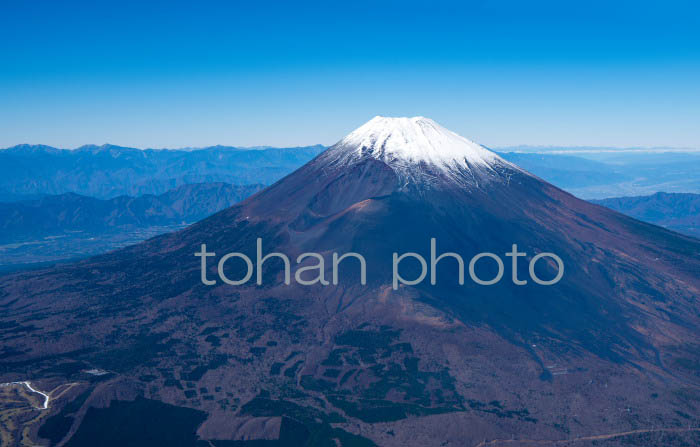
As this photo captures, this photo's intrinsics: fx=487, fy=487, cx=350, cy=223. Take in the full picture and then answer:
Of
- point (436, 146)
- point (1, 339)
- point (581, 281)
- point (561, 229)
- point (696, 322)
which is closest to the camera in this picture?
point (1, 339)

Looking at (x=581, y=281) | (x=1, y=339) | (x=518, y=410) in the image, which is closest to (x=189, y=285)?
(x=1, y=339)

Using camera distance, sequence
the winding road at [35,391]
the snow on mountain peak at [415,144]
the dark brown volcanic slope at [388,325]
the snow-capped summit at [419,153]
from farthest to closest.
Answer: the snow on mountain peak at [415,144], the snow-capped summit at [419,153], the winding road at [35,391], the dark brown volcanic slope at [388,325]

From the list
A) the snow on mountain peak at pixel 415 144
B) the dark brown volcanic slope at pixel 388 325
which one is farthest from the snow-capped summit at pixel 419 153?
the dark brown volcanic slope at pixel 388 325

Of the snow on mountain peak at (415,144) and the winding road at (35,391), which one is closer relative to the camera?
the winding road at (35,391)

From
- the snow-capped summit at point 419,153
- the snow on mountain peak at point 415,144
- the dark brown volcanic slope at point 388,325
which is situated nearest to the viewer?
the dark brown volcanic slope at point 388,325

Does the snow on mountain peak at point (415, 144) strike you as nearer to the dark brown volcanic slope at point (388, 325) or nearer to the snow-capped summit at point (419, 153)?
the snow-capped summit at point (419, 153)

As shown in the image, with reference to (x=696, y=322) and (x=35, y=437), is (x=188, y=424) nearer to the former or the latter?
(x=35, y=437)

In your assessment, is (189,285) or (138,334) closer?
(138,334)
